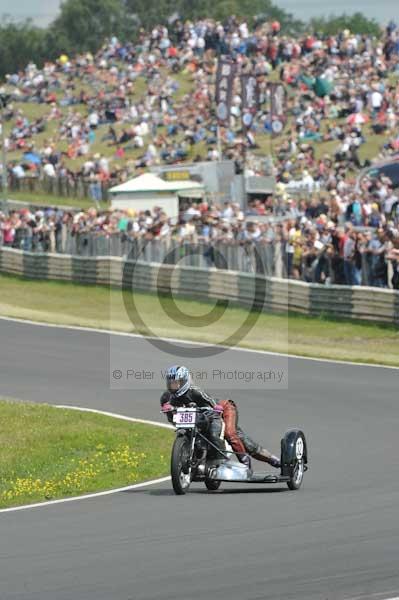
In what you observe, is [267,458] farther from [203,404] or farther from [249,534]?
[249,534]

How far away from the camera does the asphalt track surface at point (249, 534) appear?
853cm

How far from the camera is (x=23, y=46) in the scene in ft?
358

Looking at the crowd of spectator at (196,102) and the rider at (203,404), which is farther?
the crowd of spectator at (196,102)

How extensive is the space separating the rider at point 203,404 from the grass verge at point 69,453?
1543 mm

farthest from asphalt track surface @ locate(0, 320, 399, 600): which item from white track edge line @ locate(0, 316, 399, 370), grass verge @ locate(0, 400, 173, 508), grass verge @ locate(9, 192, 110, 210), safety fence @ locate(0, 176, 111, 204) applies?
grass verge @ locate(9, 192, 110, 210)

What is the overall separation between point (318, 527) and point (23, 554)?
240cm

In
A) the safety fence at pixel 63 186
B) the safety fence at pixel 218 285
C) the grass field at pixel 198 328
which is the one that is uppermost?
the safety fence at pixel 63 186

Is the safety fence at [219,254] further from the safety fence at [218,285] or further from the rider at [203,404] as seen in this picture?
the rider at [203,404]

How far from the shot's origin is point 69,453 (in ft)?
51.8

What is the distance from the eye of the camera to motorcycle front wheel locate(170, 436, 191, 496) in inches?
486

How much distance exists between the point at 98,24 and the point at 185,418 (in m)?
113

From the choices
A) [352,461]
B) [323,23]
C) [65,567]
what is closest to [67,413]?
[352,461]

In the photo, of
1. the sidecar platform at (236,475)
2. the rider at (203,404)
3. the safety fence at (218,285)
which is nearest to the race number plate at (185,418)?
the rider at (203,404)

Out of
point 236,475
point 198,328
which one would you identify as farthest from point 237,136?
point 236,475
